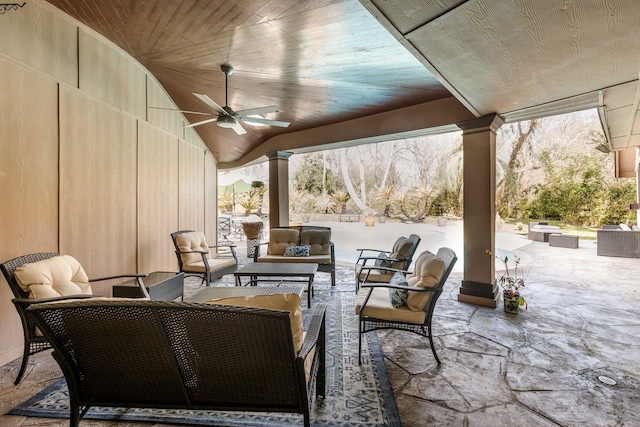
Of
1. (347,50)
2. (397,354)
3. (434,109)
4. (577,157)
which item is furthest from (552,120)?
(397,354)

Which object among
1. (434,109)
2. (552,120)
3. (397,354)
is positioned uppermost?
(552,120)

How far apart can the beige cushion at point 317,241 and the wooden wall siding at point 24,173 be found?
3.41 meters

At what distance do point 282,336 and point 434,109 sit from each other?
3990 millimetres

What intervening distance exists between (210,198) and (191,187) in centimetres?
99

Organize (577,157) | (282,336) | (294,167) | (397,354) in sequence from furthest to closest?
(294,167)
(577,157)
(397,354)
(282,336)

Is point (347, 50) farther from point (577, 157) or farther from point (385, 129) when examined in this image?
point (577, 157)

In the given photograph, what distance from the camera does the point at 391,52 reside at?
303cm

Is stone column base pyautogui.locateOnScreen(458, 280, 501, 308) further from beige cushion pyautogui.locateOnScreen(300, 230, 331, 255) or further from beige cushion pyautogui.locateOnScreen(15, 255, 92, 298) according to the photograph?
beige cushion pyautogui.locateOnScreen(15, 255, 92, 298)

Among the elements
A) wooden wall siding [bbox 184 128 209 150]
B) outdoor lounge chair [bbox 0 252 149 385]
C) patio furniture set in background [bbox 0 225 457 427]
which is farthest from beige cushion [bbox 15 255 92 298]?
wooden wall siding [bbox 184 128 209 150]

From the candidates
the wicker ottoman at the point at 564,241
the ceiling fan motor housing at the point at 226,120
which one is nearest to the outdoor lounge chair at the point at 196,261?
the ceiling fan motor housing at the point at 226,120

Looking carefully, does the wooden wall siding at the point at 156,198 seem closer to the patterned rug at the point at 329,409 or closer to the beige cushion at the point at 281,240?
the beige cushion at the point at 281,240

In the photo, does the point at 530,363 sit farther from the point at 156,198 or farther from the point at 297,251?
the point at 156,198

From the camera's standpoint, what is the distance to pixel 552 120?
42.5 feet

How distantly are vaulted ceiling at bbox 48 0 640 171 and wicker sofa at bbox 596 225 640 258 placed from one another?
3573 millimetres
